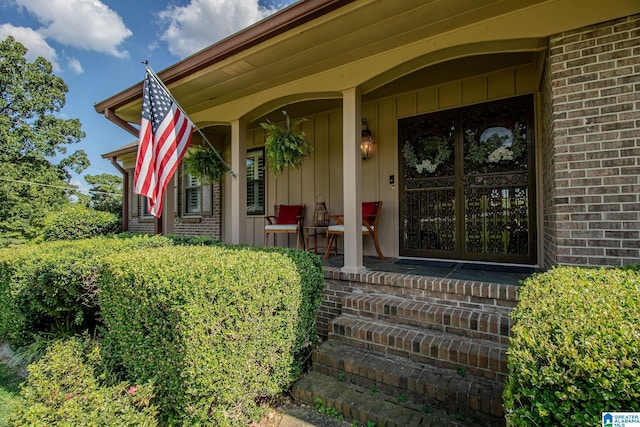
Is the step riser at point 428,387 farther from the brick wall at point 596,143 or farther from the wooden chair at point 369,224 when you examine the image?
the wooden chair at point 369,224

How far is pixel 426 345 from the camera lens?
6.88ft

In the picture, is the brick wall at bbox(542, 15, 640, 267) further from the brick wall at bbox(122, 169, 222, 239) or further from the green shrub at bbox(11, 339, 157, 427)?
the brick wall at bbox(122, 169, 222, 239)

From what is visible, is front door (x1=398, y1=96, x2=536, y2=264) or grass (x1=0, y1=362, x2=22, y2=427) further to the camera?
front door (x1=398, y1=96, x2=536, y2=264)

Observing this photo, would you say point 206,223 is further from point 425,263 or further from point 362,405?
point 362,405

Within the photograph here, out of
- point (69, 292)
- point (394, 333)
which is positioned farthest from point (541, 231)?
point (69, 292)

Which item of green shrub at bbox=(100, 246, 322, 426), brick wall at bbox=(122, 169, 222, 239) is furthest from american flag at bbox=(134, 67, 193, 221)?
brick wall at bbox=(122, 169, 222, 239)

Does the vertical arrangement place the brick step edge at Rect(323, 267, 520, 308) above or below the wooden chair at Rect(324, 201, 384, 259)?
below

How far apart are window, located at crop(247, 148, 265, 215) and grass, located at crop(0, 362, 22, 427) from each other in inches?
149

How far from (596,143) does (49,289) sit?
446 cm

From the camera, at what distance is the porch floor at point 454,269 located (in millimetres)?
2826

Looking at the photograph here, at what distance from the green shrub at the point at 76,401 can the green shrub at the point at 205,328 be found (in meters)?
0.10

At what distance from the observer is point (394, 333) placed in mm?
2291

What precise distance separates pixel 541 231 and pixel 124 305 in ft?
12.8

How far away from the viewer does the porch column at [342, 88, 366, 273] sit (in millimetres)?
3084
